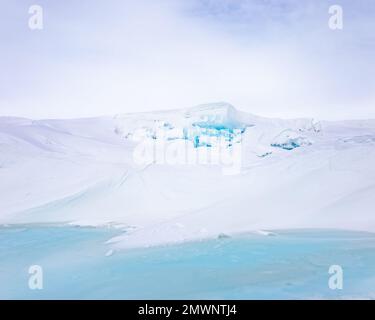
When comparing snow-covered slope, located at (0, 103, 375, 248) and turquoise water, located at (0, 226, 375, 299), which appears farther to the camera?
snow-covered slope, located at (0, 103, 375, 248)

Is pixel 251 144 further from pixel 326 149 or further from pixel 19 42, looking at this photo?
pixel 19 42

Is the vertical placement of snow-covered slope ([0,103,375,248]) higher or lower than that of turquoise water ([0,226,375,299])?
higher

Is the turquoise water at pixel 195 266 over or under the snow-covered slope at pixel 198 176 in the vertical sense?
under

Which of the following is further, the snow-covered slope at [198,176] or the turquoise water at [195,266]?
the snow-covered slope at [198,176]

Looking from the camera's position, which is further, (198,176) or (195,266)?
(198,176)

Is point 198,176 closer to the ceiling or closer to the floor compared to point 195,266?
closer to the ceiling
